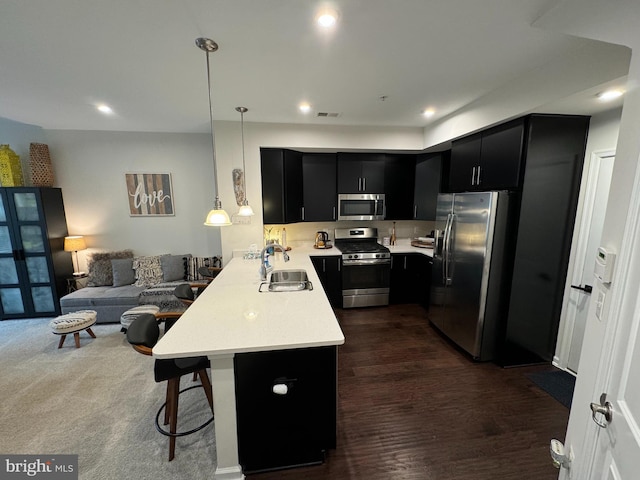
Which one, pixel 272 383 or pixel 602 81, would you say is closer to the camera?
pixel 272 383

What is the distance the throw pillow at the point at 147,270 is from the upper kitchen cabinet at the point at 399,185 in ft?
12.2

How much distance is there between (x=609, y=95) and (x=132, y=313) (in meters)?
4.88

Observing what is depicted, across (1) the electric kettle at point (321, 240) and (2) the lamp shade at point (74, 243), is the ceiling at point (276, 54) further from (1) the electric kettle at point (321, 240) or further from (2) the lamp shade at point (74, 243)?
(1) the electric kettle at point (321, 240)

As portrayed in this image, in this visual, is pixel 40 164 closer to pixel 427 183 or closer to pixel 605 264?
pixel 427 183

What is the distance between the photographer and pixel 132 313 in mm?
3033

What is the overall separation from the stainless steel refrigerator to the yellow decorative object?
5.60 meters

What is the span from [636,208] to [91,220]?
554 cm

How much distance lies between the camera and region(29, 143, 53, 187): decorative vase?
11.4 feet

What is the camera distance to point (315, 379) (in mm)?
1497

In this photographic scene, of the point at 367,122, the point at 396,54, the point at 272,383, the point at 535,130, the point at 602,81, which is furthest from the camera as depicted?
the point at 367,122

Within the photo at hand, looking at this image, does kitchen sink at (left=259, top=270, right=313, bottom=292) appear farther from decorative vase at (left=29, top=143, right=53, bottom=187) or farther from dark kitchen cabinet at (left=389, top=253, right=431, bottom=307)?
decorative vase at (left=29, top=143, right=53, bottom=187)

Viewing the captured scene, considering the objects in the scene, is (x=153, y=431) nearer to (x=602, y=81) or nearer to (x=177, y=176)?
(x=177, y=176)

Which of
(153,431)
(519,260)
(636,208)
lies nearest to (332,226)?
(519,260)

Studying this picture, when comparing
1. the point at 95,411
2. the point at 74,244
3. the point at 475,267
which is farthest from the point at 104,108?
the point at 475,267
